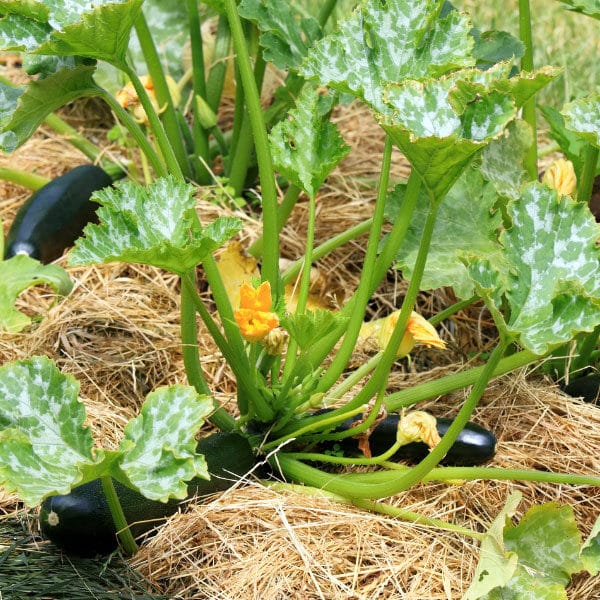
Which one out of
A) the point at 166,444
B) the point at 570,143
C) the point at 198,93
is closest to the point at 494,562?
the point at 166,444

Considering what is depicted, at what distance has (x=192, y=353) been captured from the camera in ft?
5.52

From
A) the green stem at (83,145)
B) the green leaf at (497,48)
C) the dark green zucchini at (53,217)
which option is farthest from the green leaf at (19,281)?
the green leaf at (497,48)

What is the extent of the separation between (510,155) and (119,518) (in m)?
0.94

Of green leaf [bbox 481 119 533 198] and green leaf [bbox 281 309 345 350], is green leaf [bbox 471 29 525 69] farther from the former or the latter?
green leaf [bbox 281 309 345 350]

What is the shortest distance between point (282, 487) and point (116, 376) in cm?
46

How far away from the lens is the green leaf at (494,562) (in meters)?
1.36

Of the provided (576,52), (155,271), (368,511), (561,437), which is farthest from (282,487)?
(576,52)

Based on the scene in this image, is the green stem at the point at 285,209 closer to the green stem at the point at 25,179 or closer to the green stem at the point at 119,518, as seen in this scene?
the green stem at the point at 25,179

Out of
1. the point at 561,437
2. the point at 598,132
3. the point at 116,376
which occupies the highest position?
the point at 598,132

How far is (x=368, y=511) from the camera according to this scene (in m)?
1.63

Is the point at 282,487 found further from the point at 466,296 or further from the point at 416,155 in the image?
the point at 416,155

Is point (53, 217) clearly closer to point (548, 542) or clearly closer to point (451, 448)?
point (451, 448)

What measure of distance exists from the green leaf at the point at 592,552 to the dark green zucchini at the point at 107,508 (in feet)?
1.84

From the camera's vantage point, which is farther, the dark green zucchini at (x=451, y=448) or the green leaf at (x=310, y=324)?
the dark green zucchini at (x=451, y=448)
